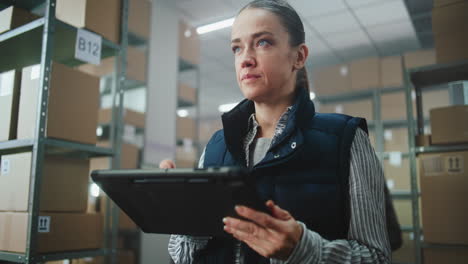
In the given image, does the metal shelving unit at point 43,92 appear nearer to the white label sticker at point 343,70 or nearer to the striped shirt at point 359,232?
the striped shirt at point 359,232

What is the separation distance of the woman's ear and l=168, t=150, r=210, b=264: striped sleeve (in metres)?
0.54

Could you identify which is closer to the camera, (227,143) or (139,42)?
(227,143)

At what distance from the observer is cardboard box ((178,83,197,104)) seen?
4.49 metres

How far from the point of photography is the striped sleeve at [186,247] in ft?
3.15

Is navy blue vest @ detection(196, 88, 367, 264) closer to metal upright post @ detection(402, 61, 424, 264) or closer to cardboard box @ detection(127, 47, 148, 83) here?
metal upright post @ detection(402, 61, 424, 264)

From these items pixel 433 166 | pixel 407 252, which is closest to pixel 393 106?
pixel 407 252

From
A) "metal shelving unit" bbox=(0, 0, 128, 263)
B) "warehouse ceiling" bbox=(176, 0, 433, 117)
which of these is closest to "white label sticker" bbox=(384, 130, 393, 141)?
"warehouse ceiling" bbox=(176, 0, 433, 117)

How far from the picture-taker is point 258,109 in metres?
1.08

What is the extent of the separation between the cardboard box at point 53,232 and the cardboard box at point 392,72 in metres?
3.99

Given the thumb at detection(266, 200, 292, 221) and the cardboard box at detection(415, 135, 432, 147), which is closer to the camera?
the thumb at detection(266, 200, 292, 221)

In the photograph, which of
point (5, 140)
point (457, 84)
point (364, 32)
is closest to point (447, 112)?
point (457, 84)

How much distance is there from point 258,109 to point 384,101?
13.1 feet

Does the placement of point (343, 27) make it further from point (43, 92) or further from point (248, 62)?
point (248, 62)

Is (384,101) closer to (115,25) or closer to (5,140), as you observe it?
(115,25)
